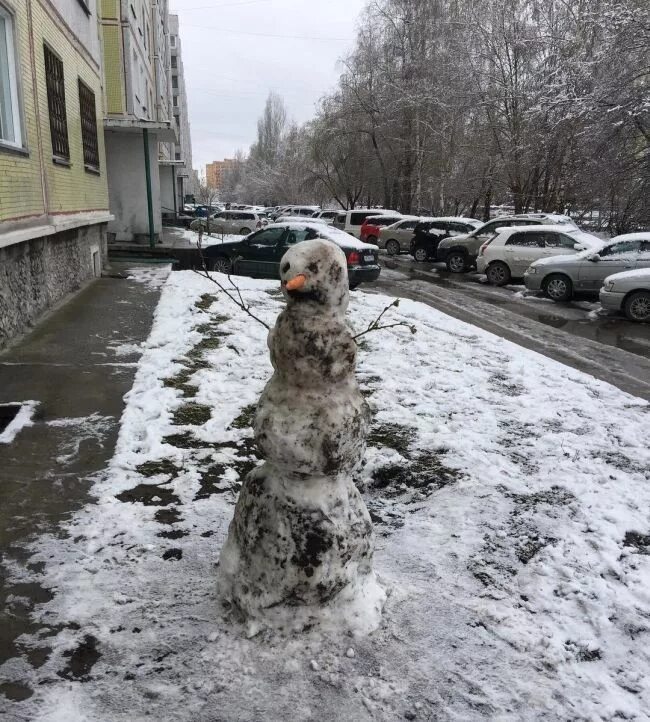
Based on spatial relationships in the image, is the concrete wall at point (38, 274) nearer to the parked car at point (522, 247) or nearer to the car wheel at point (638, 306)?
the car wheel at point (638, 306)

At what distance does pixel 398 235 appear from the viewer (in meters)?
24.2

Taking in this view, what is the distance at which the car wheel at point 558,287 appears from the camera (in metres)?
13.3

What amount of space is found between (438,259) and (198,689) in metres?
19.8

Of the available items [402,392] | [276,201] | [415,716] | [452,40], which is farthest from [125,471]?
[276,201]

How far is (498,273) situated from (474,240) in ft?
9.87

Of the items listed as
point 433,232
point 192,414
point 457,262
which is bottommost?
point 192,414

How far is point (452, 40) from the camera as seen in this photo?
27.6m

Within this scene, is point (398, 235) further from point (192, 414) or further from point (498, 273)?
point (192, 414)

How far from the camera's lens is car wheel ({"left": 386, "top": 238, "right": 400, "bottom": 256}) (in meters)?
24.3

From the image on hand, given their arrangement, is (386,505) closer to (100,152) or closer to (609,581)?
(609,581)

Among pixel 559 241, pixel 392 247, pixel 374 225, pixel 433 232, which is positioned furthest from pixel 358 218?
pixel 559 241

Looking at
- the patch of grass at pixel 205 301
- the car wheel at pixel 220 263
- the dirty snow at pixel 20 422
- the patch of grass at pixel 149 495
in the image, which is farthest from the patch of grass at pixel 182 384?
the car wheel at pixel 220 263

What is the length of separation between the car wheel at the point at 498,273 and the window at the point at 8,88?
39.9 ft

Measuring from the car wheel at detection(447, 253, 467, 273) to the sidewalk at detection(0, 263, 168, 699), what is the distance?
40.1 ft
